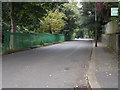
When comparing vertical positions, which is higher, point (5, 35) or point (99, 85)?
point (5, 35)

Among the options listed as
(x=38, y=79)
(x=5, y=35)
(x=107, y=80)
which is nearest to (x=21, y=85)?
(x=38, y=79)

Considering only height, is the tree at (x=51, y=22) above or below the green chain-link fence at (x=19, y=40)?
above

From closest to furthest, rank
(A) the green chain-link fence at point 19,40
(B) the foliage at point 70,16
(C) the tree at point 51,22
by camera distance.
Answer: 1. (A) the green chain-link fence at point 19,40
2. (C) the tree at point 51,22
3. (B) the foliage at point 70,16

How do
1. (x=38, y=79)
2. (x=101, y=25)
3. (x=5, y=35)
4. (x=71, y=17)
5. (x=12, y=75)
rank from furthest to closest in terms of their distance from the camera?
(x=71, y=17), (x=101, y=25), (x=5, y=35), (x=12, y=75), (x=38, y=79)

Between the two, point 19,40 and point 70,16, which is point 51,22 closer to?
point 70,16

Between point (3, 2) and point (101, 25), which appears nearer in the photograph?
point (3, 2)

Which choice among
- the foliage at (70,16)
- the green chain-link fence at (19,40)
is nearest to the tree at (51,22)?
the foliage at (70,16)

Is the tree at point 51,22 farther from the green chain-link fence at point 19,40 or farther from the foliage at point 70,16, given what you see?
the green chain-link fence at point 19,40

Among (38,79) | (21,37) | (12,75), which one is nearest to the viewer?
(38,79)

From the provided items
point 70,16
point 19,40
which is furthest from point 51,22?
point 19,40

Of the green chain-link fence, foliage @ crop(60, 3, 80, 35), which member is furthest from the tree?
the green chain-link fence

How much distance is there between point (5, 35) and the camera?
20125mm

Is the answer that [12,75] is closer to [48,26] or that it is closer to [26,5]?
[26,5]

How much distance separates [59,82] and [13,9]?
16200 mm
